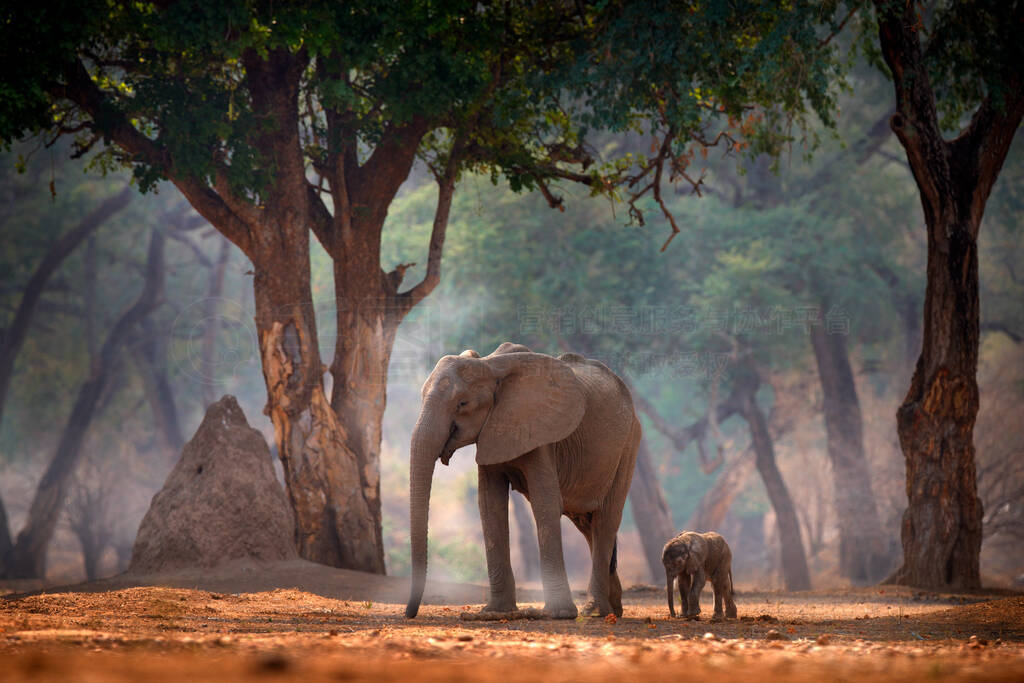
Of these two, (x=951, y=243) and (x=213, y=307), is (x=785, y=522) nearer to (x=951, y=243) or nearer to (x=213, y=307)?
(x=951, y=243)

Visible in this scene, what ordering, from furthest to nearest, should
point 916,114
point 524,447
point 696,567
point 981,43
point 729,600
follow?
point 981,43 < point 916,114 < point 729,600 < point 696,567 < point 524,447

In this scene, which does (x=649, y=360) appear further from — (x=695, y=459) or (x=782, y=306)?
(x=695, y=459)

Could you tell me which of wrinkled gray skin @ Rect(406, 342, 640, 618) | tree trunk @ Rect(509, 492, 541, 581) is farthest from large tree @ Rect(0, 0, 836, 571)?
tree trunk @ Rect(509, 492, 541, 581)

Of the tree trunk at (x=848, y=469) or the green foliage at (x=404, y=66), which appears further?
the tree trunk at (x=848, y=469)

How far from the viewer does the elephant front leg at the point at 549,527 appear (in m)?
8.91

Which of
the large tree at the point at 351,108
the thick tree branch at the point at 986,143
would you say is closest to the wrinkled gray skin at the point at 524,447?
the large tree at the point at 351,108

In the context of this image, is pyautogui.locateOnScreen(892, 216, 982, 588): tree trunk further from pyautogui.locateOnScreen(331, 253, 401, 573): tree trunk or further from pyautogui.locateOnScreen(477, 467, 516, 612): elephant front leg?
pyautogui.locateOnScreen(477, 467, 516, 612): elephant front leg

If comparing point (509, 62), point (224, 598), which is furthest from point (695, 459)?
point (224, 598)

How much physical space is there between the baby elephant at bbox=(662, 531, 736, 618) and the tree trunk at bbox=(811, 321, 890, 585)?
1600cm

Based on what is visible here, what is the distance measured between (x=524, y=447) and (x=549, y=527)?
72cm

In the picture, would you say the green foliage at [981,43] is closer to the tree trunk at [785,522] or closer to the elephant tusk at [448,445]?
the elephant tusk at [448,445]

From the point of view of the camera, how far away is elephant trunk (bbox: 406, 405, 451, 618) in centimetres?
857

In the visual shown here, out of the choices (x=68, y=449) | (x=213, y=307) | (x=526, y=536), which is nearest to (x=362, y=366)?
(x=68, y=449)

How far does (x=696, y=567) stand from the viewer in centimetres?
1002
